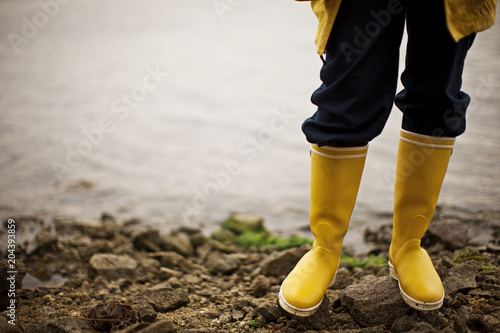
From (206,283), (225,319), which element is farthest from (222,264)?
(225,319)

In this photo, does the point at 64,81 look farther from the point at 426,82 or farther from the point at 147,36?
the point at 426,82

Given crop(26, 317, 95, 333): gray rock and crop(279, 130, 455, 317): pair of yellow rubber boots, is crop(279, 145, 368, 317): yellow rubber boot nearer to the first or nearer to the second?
crop(279, 130, 455, 317): pair of yellow rubber boots

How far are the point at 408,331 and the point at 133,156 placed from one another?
3.33 metres

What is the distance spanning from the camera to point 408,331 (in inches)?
57.1

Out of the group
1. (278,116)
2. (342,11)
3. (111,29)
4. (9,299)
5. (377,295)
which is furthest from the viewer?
(111,29)

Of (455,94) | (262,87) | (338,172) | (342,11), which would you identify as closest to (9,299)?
(338,172)

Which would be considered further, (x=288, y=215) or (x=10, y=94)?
(x=10, y=94)

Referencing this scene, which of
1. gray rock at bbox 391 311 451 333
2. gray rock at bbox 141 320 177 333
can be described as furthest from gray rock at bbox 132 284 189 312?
gray rock at bbox 391 311 451 333

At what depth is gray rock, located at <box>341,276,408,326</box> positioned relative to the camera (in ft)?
5.20

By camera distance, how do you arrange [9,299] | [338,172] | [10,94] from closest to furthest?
[338,172] < [9,299] < [10,94]
